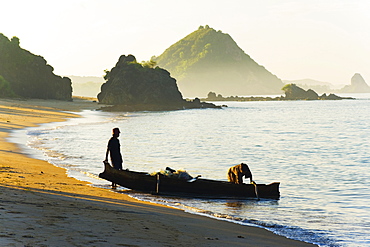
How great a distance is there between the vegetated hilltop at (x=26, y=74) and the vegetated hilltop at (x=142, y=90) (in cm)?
1454

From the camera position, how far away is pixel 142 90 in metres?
131

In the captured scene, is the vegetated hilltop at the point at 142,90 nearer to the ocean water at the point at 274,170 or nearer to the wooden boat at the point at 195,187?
the ocean water at the point at 274,170

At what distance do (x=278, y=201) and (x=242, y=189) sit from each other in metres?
1.33

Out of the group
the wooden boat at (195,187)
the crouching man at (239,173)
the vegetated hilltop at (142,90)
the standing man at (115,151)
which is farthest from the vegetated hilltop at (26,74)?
the crouching man at (239,173)

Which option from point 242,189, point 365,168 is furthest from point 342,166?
point 242,189

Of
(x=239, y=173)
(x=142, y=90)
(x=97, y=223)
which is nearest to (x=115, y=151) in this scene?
(x=239, y=173)

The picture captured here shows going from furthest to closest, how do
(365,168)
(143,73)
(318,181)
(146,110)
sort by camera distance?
(143,73) < (146,110) < (365,168) < (318,181)

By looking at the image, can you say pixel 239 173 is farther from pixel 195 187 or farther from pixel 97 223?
pixel 97 223

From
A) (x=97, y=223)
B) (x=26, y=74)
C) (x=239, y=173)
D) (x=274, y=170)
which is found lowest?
(x=274, y=170)

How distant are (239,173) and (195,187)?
1.67 m

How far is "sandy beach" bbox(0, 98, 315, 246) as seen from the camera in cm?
817

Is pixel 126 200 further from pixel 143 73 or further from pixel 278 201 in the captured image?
pixel 143 73

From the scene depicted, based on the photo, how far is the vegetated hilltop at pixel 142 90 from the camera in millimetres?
128500

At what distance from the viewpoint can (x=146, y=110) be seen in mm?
117000
